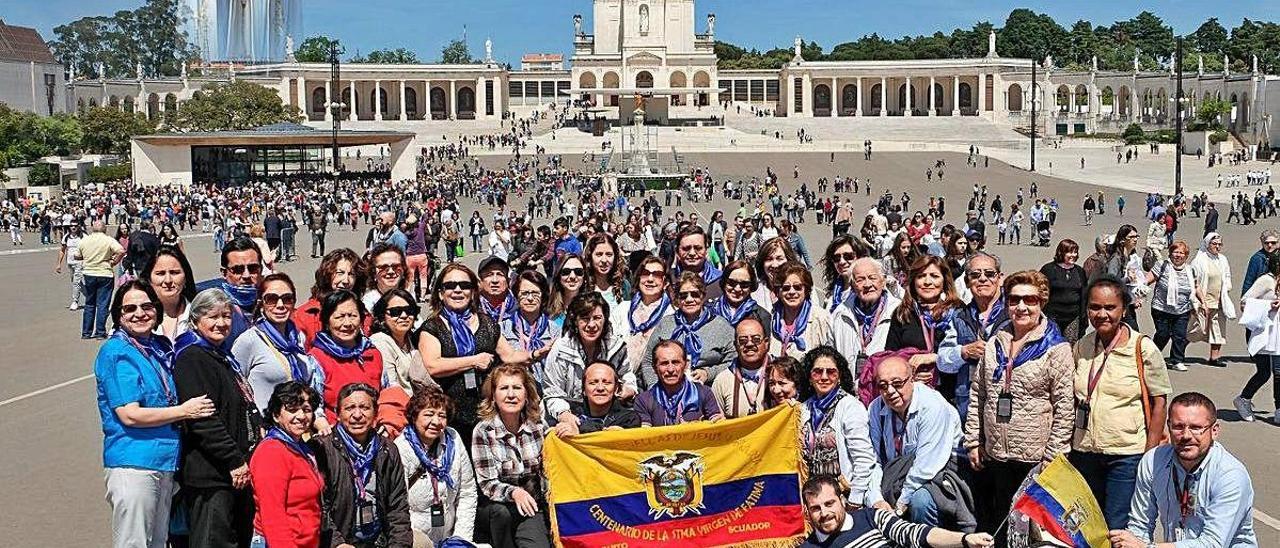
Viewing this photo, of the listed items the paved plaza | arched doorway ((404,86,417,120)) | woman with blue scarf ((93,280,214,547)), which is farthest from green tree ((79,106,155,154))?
woman with blue scarf ((93,280,214,547))

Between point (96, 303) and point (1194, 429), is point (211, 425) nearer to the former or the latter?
point (1194, 429)

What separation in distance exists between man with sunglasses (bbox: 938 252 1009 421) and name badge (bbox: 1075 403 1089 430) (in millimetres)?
526

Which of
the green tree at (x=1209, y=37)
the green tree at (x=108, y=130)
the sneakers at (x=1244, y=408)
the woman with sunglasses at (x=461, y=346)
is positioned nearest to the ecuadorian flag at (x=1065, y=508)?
the woman with sunglasses at (x=461, y=346)

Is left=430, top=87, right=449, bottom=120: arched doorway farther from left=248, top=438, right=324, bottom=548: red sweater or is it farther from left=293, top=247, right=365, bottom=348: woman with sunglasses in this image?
left=248, top=438, right=324, bottom=548: red sweater

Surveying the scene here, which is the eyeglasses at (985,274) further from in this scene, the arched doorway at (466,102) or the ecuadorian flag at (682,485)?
the arched doorway at (466,102)

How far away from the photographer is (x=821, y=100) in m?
116

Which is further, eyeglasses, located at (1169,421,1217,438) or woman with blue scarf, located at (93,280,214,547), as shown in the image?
woman with blue scarf, located at (93,280,214,547)

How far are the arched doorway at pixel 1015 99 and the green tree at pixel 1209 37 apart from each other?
139ft

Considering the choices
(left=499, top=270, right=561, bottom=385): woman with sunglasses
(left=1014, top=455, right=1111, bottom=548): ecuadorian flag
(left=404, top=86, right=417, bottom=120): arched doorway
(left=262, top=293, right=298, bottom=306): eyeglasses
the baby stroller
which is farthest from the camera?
(left=404, top=86, right=417, bottom=120): arched doorway

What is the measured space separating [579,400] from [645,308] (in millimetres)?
1315

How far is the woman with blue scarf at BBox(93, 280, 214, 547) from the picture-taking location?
566cm

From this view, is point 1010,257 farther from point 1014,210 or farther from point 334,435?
point 334,435

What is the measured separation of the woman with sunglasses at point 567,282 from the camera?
8055 mm

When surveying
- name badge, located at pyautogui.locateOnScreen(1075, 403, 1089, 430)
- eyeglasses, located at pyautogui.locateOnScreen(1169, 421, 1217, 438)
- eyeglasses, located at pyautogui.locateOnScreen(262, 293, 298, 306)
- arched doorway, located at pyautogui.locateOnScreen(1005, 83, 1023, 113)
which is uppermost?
arched doorway, located at pyautogui.locateOnScreen(1005, 83, 1023, 113)
